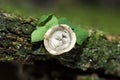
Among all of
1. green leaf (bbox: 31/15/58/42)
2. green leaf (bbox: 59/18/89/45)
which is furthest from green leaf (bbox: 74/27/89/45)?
green leaf (bbox: 31/15/58/42)

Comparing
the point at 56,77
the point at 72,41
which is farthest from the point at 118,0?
the point at 72,41

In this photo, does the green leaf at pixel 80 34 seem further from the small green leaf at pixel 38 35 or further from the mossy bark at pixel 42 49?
the small green leaf at pixel 38 35

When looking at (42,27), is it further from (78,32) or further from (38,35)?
(78,32)

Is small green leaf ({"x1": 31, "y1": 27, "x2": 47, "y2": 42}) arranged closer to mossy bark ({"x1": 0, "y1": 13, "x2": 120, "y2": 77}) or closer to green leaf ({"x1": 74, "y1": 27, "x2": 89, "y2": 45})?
mossy bark ({"x1": 0, "y1": 13, "x2": 120, "y2": 77})

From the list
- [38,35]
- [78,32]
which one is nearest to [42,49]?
[38,35]

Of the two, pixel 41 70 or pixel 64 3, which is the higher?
pixel 64 3

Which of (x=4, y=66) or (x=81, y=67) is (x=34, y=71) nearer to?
(x=4, y=66)

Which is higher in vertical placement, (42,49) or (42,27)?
(42,27)
